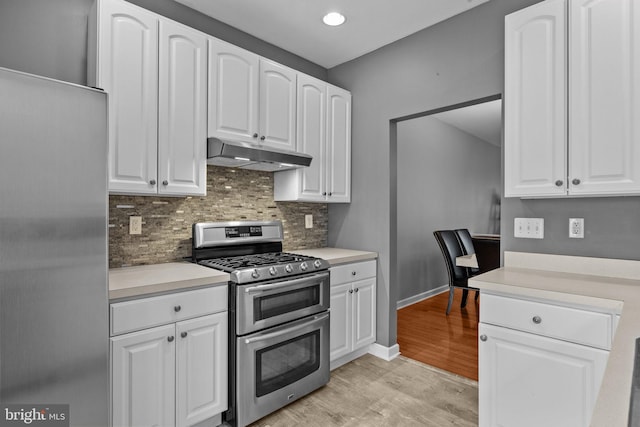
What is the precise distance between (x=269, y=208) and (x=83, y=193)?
1.68 m

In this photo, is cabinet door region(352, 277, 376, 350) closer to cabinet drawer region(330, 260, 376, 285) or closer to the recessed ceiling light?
cabinet drawer region(330, 260, 376, 285)

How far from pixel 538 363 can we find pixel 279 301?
1395 millimetres

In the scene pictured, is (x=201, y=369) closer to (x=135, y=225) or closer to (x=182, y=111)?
(x=135, y=225)

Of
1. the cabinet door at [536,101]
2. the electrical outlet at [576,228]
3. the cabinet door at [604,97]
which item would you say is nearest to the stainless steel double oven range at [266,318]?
the cabinet door at [536,101]

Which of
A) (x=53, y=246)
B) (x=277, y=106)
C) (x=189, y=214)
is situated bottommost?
(x=53, y=246)

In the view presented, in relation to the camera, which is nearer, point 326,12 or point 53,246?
point 53,246

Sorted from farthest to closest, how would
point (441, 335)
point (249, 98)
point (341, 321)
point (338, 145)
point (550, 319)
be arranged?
point (441, 335)
point (338, 145)
point (341, 321)
point (249, 98)
point (550, 319)

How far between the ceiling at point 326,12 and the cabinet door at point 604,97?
2.79 ft

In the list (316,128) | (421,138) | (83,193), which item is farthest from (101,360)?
(421,138)

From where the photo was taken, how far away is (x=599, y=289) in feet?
5.26

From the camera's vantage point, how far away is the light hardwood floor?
115 inches

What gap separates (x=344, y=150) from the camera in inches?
125

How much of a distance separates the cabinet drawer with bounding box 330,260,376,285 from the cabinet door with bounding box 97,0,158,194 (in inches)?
55.5

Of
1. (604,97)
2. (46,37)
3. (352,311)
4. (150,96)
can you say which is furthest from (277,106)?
(604,97)
